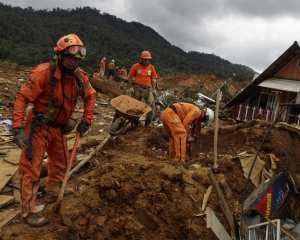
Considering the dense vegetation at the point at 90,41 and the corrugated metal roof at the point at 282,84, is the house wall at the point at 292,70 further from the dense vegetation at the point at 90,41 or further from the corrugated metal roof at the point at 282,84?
the dense vegetation at the point at 90,41

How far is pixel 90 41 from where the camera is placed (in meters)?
58.5

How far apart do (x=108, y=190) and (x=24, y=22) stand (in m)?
58.2

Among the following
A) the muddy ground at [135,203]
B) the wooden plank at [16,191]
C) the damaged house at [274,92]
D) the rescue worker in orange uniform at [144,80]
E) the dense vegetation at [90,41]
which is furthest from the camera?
Result: the dense vegetation at [90,41]

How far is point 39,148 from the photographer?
3590 mm

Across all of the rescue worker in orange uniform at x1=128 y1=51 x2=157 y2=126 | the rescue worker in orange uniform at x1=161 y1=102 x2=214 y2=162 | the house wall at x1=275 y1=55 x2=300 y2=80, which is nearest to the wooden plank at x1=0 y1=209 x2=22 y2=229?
the rescue worker in orange uniform at x1=161 y1=102 x2=214 y2=162

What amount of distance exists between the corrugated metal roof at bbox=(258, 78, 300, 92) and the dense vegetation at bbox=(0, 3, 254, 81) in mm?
20783

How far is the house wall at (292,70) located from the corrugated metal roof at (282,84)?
0.22 meters

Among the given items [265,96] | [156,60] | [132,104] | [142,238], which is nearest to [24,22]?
[156,60]

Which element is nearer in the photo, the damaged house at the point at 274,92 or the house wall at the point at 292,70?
the damaged house at the point at 274,92

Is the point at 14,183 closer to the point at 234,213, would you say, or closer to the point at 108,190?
the point at 108,190

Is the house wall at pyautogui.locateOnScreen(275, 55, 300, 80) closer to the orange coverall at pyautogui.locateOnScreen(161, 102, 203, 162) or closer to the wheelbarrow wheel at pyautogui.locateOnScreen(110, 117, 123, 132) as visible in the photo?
the wheelbarrow wheel at pyautogui.locateOnScreen(110, 117, 123, 132)

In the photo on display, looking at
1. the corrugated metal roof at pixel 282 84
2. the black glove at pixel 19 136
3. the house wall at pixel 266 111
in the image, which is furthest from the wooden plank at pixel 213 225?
the house wall at pixel 266 111

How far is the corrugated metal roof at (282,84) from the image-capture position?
505 inches

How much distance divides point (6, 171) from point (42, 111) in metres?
2.02
